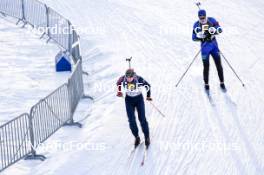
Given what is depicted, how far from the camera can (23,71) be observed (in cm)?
2083

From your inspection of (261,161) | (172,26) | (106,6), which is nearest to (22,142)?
(261,161)

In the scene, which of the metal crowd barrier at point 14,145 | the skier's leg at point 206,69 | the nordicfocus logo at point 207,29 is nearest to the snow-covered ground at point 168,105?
the metal crowd barrier at point 14,145

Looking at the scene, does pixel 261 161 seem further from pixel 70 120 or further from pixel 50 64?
pixel 50 64

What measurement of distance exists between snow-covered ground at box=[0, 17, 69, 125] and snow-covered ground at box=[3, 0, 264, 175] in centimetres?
127

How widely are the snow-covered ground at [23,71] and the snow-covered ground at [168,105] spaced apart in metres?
1.27

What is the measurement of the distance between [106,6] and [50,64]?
21.0 ft

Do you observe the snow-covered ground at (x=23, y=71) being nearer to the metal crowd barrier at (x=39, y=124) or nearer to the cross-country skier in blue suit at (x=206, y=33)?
the metal crowd barrier at (x=39, y=124)

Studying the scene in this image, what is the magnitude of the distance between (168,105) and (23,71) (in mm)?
6518

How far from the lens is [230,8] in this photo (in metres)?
26.1

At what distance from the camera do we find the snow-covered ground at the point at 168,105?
13.0 metres

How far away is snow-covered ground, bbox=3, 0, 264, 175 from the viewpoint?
42.8 ft

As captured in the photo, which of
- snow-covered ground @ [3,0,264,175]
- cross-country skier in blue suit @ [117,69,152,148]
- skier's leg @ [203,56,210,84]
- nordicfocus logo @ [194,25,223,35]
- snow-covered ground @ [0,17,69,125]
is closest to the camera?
cross-country skier in blue suit @ [117,69,152,148]

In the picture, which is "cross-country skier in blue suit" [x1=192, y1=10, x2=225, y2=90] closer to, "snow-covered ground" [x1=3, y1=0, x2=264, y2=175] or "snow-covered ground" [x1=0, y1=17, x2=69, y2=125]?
"snow-covered ground" [x1=3, y1=0, x2=264, y2=175]

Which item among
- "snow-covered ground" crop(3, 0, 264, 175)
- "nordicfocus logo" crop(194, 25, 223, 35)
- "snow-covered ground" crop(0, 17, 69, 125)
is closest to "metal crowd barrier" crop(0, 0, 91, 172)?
"snow-covered ground" crop(3, 0, 264, 175)
